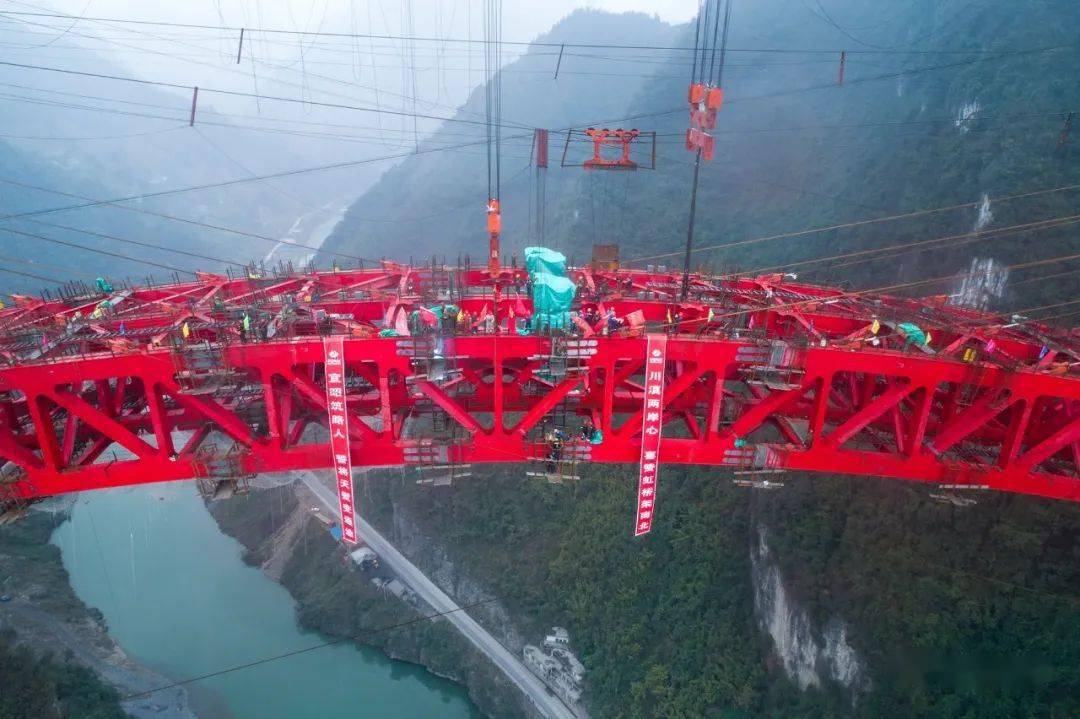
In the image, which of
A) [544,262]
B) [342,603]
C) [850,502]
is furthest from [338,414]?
[342,603]

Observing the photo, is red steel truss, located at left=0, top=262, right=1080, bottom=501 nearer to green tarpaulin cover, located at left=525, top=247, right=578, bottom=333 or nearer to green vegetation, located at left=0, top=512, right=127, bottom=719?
green tarpaulin cover, located at left=525, top=247, right=578, bottom=333

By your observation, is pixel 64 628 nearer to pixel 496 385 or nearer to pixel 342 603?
pixel 342 603

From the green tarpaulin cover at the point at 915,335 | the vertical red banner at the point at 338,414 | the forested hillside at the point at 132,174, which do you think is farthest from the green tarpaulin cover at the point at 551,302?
the forested hillside at the point at 132,174

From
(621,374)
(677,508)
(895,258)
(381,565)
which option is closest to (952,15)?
(895,258)

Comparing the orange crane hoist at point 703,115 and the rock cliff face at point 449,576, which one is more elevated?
the orange crane hoist at point 703,115

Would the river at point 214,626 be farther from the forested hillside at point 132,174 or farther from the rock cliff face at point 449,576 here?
the forested hillside at point 132,174
